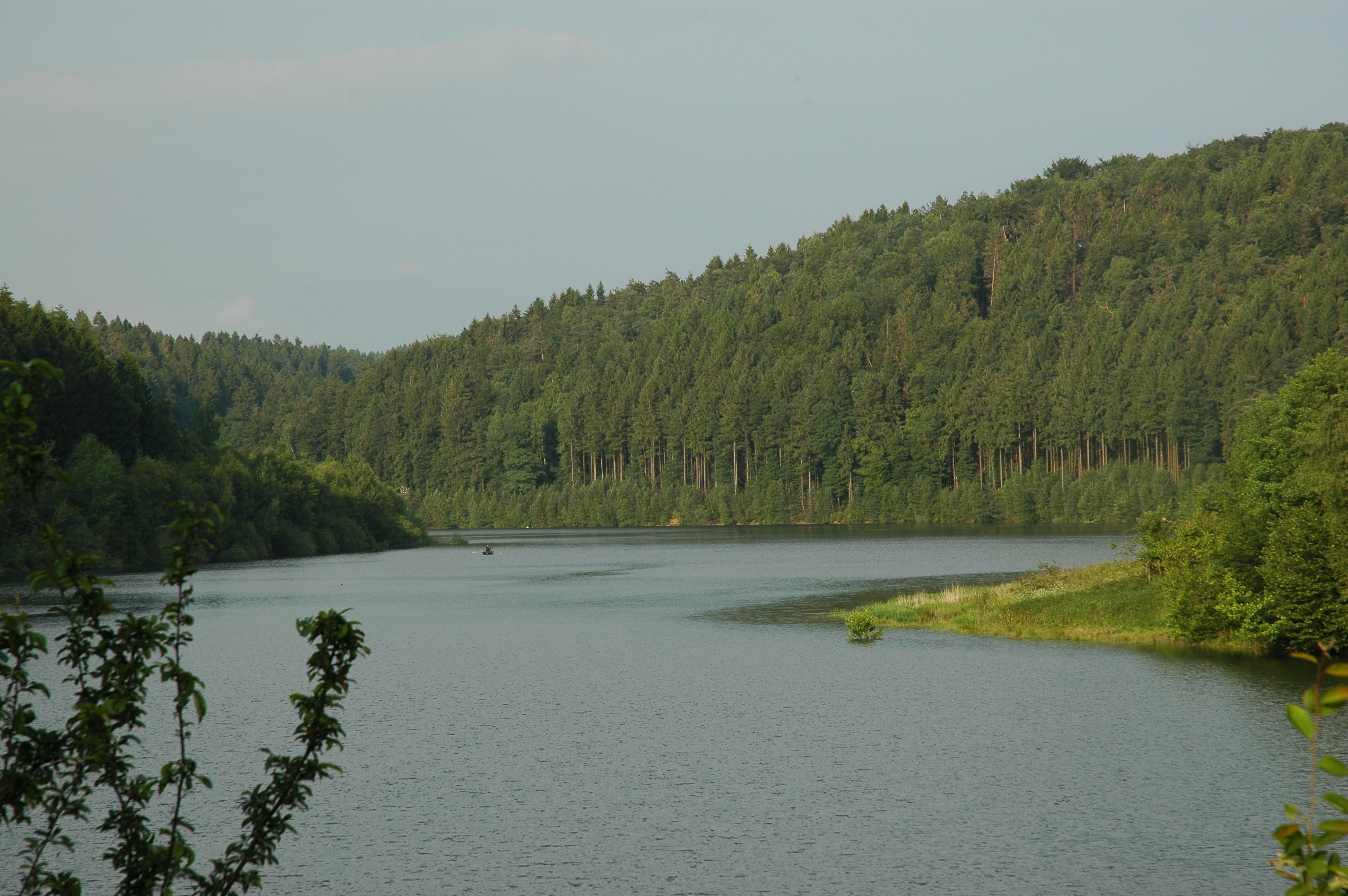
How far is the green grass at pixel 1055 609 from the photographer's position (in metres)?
44.5

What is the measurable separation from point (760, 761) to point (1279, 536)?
65.8ft

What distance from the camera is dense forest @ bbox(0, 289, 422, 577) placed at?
85562 mm

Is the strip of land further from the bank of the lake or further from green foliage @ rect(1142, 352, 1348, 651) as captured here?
green foliage @ rect(1142, 352, 1348, 651)

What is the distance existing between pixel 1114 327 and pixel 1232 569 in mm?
153270

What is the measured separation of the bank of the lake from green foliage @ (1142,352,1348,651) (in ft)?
6.52

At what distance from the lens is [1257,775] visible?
77.4ft

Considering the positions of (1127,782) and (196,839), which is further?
(1127,782)

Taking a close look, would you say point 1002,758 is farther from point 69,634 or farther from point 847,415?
point 847,415

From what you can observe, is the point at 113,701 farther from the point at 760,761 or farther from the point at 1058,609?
the point at 1058,609

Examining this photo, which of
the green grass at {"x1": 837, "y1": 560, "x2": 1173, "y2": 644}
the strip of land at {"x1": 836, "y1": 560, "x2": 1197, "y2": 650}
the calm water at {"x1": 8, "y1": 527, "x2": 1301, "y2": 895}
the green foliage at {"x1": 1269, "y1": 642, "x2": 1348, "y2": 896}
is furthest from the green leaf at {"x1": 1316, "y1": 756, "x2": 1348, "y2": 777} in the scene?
the green grass at {"x1": 837, "y1": 560, "x2": 1173, "y2": 644}

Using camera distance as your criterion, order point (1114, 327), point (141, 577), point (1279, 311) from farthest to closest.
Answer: point (1114, 327)
point (1279, 311)
point (141, 577)

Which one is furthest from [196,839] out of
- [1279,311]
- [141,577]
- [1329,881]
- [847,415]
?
[847,415]

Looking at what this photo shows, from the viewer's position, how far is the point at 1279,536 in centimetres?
3628

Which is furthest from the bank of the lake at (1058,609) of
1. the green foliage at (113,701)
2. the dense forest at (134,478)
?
the dense forest at (134,478)
